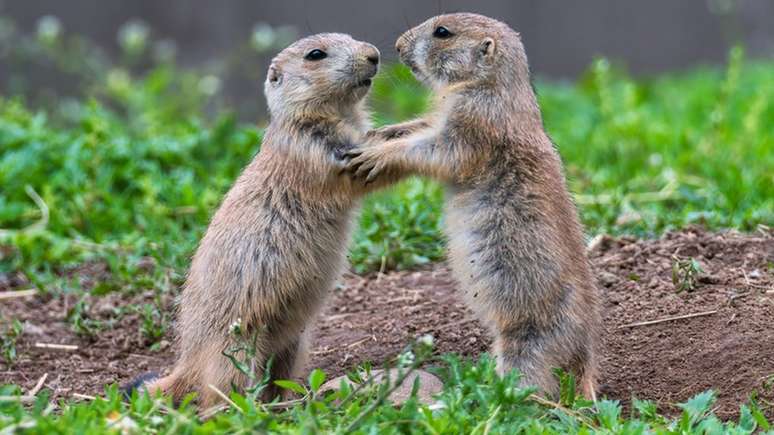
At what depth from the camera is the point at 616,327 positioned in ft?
19.2

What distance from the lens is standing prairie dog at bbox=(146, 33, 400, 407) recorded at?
210 inches

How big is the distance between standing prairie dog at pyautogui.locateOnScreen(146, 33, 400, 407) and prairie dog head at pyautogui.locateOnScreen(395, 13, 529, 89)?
20cm

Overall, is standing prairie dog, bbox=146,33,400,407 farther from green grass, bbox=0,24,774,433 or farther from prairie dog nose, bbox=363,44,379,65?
green grass, bbox=0,24,774,433

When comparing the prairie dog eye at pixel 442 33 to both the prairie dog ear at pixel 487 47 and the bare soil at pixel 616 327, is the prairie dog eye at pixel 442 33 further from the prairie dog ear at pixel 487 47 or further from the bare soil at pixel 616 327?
the bare soil at pixel 616 327

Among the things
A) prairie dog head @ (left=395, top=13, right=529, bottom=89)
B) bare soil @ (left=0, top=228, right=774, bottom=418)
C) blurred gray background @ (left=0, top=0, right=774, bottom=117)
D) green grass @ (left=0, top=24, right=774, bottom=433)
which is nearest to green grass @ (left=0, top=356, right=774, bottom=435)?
green grass @ (left=0, top=24, right=774, bottom=433)

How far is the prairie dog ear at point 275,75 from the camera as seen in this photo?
5820 mm

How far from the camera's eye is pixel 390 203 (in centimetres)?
760

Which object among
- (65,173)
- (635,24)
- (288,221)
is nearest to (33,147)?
(65,173)

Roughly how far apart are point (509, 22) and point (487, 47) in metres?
9.90

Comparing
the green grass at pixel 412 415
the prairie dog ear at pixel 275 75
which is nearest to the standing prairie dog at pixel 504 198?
the green grass at pixel 412 415

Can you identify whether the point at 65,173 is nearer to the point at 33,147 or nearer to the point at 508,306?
the point at 33,147

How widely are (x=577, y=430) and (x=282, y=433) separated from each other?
3.73 feet

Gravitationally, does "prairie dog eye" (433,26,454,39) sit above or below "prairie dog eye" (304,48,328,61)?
above

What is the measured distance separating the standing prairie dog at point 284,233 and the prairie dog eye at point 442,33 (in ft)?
1.00
